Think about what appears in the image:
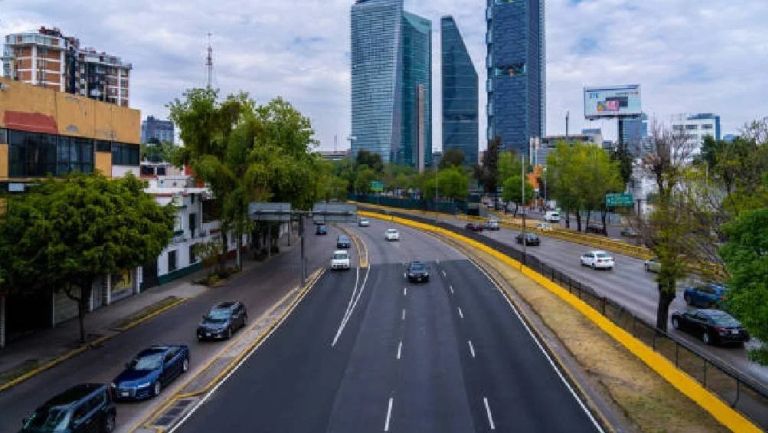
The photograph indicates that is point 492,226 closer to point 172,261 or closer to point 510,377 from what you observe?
point 172,261

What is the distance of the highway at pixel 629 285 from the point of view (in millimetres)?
27125

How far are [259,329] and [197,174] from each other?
73.7 ft

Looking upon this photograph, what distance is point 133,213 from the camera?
3014 centimetres

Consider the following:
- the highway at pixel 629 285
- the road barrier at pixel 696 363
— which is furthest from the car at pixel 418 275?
the highway at pixel 629 285

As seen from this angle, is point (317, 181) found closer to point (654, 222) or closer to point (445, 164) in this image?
point (654, 222)

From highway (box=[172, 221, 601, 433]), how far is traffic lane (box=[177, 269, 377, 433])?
41mm

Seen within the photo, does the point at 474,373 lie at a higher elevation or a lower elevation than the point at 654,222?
lower

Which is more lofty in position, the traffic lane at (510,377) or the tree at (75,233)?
the tree at (75,233)

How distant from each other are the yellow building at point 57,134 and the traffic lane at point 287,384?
50.4 ft

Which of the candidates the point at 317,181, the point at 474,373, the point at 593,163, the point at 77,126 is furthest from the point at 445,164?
the point at 474,373

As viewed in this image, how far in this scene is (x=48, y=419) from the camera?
18.0 metres

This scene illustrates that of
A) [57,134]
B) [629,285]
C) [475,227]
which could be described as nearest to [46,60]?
[475,227]

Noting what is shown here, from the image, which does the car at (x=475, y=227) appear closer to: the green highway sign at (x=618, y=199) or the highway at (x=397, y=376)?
the green highway sign at (x=618, y=199)

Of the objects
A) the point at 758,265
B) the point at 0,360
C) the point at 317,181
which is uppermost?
the point at 317,181
